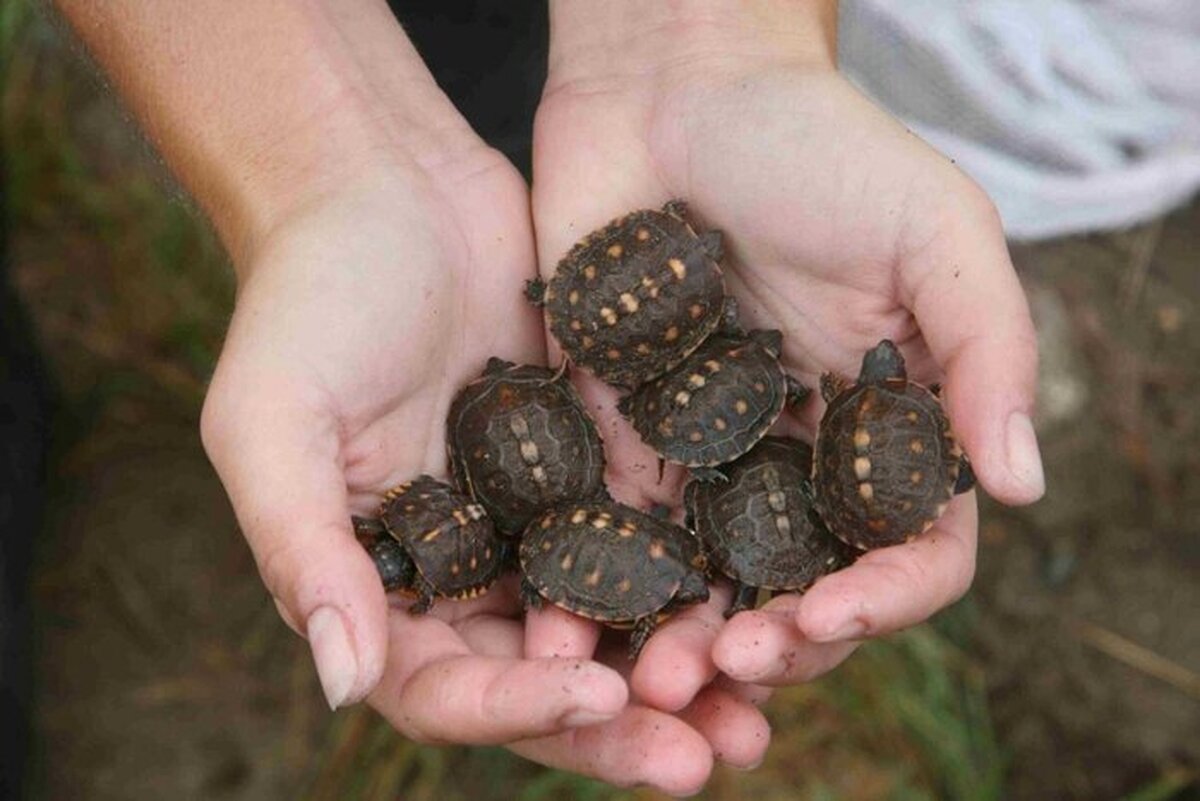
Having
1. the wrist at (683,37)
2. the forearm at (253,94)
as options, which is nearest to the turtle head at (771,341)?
the wrist at (683,37)

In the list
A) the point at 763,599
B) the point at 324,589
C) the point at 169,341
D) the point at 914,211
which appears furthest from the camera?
the point at 169,341

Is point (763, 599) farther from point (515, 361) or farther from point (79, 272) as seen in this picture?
point (79, 272)

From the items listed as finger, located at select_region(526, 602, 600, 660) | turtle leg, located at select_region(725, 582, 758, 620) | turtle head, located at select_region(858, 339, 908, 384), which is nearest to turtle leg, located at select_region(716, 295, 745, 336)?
turtle head, located at select_region(858, 339, 908, 384)

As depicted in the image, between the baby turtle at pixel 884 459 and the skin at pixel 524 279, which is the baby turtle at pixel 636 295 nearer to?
the skin at pixel 524 279

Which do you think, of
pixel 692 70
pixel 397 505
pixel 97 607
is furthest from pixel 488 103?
pixel 97 607

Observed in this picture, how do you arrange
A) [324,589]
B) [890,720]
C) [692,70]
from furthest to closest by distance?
1. [890,720]
2. [692,70]
3. [324,589]

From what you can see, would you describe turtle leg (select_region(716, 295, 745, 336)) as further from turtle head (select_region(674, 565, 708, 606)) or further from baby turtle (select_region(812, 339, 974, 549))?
turtle head (select_region(674, 565, 708, 606))

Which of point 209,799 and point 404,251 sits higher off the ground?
point 404,251
